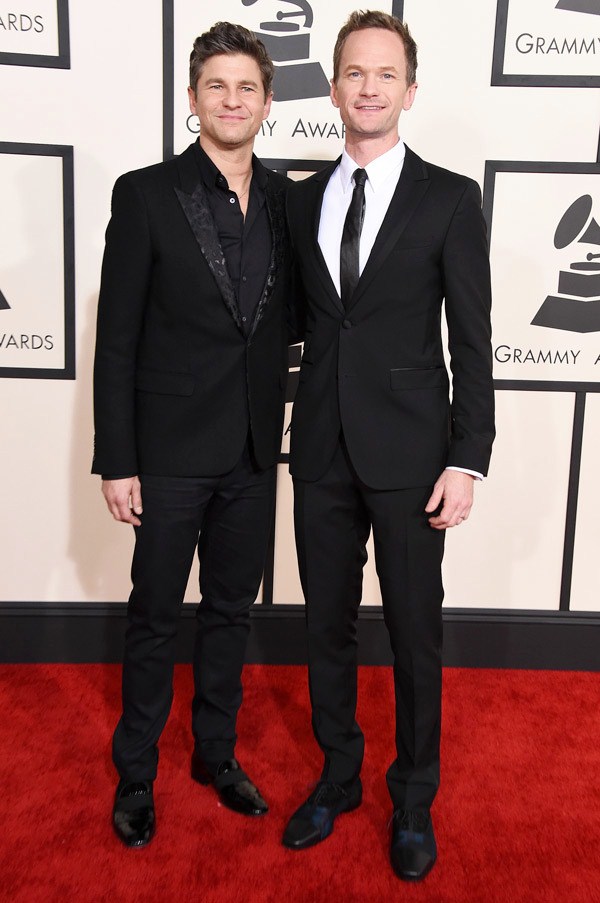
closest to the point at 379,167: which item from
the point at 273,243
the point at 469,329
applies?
the point at 273,243

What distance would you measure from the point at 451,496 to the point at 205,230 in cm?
80

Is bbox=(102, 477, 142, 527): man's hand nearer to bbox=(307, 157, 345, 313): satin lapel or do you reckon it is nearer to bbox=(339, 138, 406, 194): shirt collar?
bbox=(307, 157, 345, 313): satin lapel

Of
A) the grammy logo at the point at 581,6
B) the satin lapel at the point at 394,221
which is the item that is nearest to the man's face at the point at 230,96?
the satin lapel at the point at 394,221

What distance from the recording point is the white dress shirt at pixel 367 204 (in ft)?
6.05

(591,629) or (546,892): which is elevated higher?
(591,629)

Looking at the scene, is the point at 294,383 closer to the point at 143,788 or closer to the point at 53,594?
the point at 53,594

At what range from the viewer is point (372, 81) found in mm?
1756

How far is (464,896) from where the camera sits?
1.84 metres

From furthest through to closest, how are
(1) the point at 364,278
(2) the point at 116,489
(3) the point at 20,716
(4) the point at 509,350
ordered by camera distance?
(4) the point at 509,350 → (3) the point at 20,716 → (2) the point at 116,489 → (1) the point at 364,278

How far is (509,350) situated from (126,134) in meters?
1.42

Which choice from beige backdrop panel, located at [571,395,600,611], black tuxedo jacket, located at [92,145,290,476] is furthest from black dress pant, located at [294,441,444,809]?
beige backdrop panel, located at [571,395,600,611]

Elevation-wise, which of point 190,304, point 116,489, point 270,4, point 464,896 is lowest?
point 464,896

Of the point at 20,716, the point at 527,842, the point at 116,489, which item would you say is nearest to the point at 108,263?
the point at 116,489

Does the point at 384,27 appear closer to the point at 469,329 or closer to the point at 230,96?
the point at 230,96
